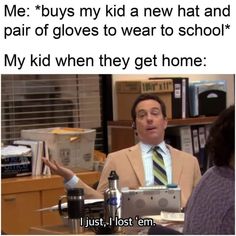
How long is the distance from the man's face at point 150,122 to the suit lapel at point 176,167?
0.12 meters

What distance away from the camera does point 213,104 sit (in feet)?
18.1

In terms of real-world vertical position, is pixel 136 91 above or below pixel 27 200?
above

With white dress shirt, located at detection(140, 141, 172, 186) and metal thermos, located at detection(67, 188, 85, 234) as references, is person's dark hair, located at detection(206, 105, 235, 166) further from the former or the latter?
white dress shirt, located at detection(140, 141, 172, 186)

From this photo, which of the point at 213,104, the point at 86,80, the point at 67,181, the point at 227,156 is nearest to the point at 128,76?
the point at 86,80

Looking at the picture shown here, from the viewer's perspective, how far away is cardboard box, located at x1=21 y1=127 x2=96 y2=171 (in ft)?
15.6

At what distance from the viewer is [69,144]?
4812mm

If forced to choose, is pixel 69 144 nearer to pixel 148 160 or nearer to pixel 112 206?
pixel 148 160

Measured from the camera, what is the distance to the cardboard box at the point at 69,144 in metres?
4.76

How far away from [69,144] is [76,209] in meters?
1.72

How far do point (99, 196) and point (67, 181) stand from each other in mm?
198

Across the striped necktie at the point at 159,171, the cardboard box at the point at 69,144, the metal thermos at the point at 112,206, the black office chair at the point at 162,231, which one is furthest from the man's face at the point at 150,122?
the black office chair at the point at 162,231

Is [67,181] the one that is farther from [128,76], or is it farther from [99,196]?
[128,76]
